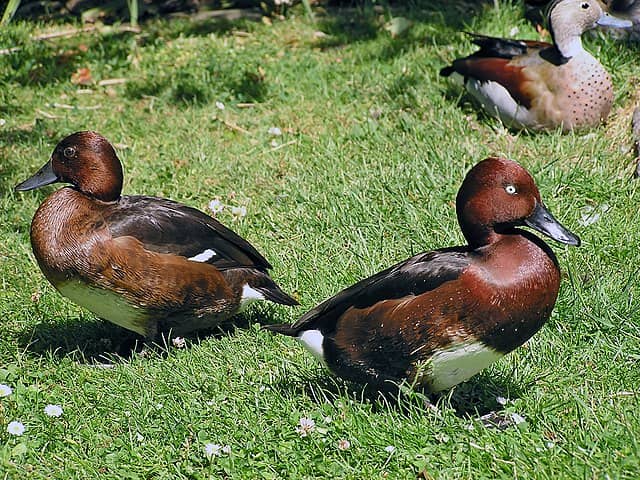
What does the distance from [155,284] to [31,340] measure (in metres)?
0.72

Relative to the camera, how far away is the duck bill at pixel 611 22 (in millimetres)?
6055

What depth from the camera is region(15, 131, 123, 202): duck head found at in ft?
14.6

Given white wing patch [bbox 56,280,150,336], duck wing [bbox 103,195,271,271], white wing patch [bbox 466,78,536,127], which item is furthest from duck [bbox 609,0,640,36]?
white wing patch [bbox 56,280,150,336]

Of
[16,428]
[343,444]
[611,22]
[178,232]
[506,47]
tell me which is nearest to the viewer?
[343,444]

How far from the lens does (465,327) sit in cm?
330

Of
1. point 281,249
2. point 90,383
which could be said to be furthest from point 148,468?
point 281,249

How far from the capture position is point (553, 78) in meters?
5.93

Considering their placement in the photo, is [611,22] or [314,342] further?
[611,22]

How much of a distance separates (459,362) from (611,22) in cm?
355

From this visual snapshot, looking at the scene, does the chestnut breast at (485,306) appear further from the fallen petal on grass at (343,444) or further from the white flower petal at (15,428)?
the white flower petal at (15,428)

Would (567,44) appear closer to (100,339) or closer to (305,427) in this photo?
(100,339)

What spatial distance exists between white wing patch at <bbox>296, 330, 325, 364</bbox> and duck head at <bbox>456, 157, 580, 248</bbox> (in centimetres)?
75

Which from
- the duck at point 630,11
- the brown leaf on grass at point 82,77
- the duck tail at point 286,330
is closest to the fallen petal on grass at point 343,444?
the duck tail at point 286,330

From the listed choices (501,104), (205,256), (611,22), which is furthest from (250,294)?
(611,22)
